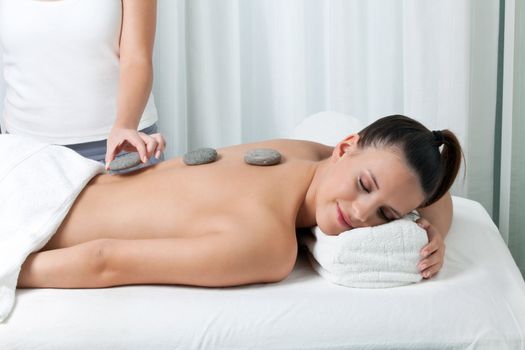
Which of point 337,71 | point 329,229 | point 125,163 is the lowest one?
point 329,229

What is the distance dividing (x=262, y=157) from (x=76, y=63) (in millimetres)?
671

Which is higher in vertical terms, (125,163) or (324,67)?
(324,67)

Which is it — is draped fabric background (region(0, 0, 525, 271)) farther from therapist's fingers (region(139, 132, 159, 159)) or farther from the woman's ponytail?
therapist's fingers (region(139, 132, 159, 159))

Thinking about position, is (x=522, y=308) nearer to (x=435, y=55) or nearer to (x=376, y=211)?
(x=376, y=211)

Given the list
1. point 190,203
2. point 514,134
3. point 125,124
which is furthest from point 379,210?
point 514,134

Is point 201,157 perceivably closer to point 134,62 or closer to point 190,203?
point 190,203

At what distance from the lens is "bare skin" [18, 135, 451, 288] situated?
156cm

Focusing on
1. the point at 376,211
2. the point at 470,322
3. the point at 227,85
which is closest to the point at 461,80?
the point at 227,85

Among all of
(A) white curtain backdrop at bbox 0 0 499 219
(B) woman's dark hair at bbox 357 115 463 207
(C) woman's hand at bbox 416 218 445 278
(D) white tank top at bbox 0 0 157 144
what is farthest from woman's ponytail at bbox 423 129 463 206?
(A) white curtain backdrop at bbox 0 0 499 219

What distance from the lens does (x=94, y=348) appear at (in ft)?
4.66

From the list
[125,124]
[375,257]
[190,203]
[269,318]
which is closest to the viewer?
[269,318]

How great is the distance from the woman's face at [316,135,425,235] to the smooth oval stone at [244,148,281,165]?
161 mm

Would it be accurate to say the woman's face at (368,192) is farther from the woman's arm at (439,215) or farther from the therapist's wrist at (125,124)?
the therapist's wrist at (125,124)

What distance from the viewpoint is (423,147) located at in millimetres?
1656
